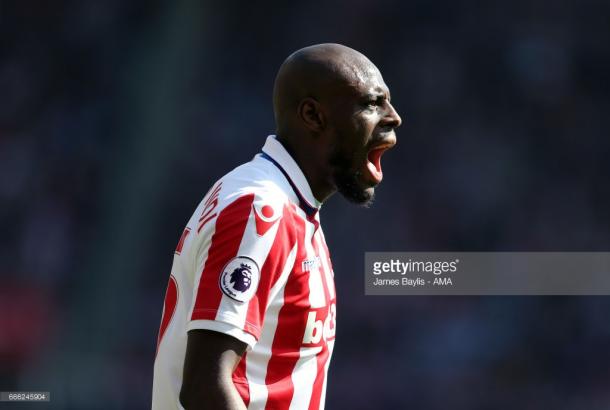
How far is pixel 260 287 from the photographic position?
194 cm

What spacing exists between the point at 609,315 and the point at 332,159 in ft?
19.0

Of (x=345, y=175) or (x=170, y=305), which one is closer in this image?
(x=170, y=305)

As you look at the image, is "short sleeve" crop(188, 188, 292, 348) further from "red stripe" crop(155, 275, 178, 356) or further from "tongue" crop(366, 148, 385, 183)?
"tongue" crop(366, 148, 385, 183)

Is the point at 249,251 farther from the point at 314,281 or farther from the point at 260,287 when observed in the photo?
the point at 314,281

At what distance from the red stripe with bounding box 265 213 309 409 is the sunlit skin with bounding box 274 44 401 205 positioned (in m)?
0.23

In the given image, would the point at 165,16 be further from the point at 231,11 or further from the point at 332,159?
the point at 332,159

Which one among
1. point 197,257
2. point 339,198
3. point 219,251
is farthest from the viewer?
point 339,198

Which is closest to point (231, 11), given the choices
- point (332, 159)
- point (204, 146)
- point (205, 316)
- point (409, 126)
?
point (204, 146)

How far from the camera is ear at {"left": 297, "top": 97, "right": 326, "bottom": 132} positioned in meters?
2.31

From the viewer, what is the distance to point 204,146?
8.16 meters

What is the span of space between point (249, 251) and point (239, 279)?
0.06 meters
